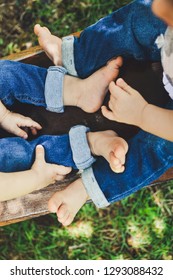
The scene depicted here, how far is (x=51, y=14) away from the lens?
1.64 metres

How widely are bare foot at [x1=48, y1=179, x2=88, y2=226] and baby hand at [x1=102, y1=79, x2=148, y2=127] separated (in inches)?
8.0

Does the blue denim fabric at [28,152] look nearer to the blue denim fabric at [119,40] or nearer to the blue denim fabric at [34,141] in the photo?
the blue denim fabric at [34,141]

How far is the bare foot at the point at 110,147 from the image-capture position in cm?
109

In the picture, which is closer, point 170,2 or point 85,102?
point 170,2

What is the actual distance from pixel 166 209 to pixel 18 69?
25.3 inches

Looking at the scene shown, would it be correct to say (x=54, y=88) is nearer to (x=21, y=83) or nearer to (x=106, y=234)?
(x=21, y=83)

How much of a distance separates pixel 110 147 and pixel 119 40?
0.25 m

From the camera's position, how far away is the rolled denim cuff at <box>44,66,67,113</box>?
3.96ft

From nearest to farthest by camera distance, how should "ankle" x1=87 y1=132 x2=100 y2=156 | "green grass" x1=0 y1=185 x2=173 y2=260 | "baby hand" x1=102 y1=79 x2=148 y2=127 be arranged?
"baby hand" x1=102 y1=79 x2=148 y2=127
"ankle" x1=87 y1=132 x2=100 y2=156
"green grass" x1=0 y1=185 x2=173 y2=260

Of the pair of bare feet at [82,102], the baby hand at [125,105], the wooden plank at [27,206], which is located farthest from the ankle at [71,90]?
the wooden plank at [27,206]

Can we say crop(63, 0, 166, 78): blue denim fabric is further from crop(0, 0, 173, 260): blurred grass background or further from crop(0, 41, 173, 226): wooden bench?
crop(0, 0, 173, 260): blurred grass background

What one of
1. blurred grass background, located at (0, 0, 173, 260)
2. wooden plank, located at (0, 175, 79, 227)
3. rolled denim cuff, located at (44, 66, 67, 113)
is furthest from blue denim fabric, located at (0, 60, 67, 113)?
blurred grass background, located at (0, 0, 173, 260)

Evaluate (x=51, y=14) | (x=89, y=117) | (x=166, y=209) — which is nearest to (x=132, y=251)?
(x=166, y=209)
